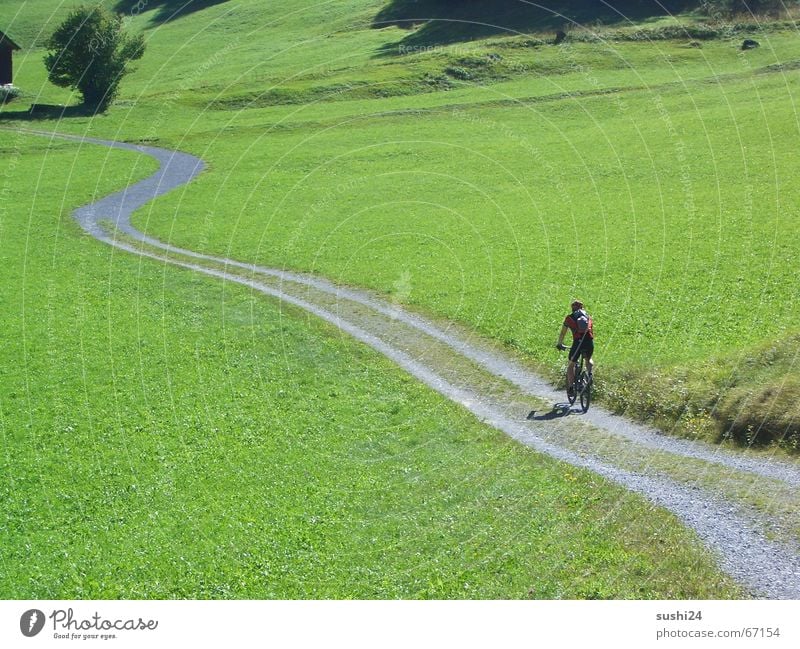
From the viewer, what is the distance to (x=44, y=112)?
10444cm

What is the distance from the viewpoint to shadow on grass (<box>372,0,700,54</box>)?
4678 inches

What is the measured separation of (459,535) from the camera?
2161cm

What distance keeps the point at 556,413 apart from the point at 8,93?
315 ft

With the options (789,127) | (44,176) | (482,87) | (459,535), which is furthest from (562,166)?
(459,535)

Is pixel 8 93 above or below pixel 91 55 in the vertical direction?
below

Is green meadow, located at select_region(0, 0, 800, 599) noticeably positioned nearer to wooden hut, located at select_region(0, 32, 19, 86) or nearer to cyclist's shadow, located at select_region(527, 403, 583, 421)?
cyclist's shadow, located at select_region(527, 403, 583, 421)

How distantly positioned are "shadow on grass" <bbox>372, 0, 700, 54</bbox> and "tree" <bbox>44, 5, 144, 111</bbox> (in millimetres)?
30044

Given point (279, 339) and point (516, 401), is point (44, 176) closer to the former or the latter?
point (279, 339)

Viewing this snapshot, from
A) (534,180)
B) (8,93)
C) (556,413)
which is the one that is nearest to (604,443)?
(556,413)

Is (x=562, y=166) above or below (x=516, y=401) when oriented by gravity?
below

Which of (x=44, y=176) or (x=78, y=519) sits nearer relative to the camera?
(x=78, y=519)

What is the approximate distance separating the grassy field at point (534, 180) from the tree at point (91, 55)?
11.3 ft

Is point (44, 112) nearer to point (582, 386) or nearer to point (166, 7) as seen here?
point (166, 7)
